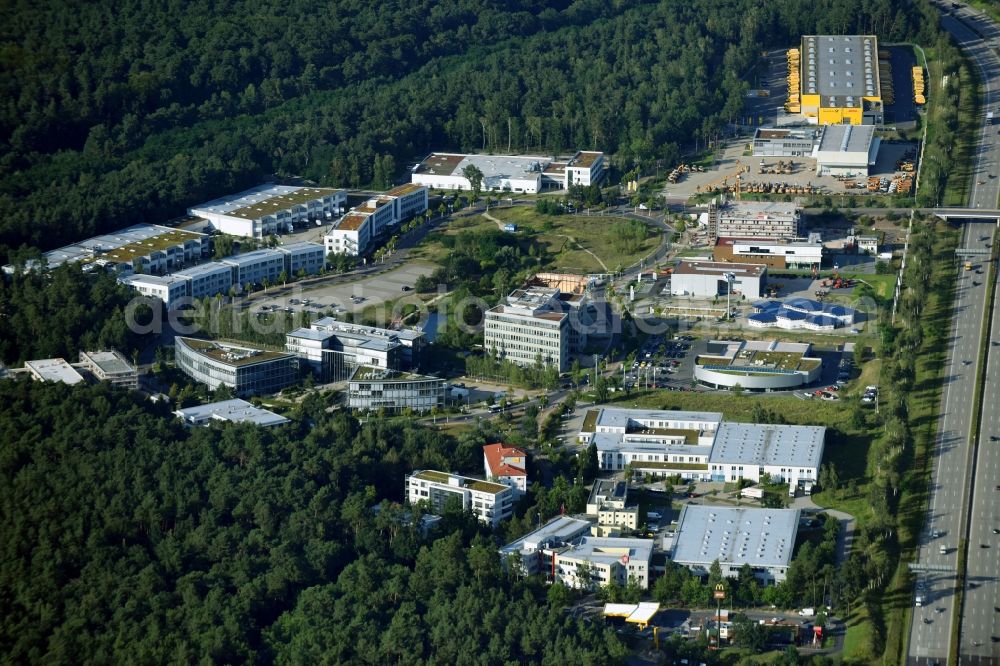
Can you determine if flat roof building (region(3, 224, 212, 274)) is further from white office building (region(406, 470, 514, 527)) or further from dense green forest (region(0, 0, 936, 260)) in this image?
white office building (region(406, 470, 514, 527))

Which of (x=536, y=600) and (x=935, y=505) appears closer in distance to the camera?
(x=536, y=600)

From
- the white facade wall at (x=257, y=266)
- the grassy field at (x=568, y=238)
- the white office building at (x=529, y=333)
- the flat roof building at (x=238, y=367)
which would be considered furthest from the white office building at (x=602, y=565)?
the white facade wall at (x=257, y=266)

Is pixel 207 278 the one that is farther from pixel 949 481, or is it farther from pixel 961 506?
pixel 961 506

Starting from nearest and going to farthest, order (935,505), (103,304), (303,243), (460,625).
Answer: (460,625), (935,505), (103,304), (303,243)

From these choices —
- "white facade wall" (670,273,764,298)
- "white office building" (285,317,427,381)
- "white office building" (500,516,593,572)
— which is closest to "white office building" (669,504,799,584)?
"white office building" (500,516,593,572)

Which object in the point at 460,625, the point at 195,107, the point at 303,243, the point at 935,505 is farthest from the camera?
the point at 195,107

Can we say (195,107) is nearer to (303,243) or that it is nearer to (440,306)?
(303,243)

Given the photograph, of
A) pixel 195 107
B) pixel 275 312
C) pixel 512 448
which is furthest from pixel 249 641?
pixel 195 107

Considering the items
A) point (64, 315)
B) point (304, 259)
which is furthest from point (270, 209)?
point (64, 315)
